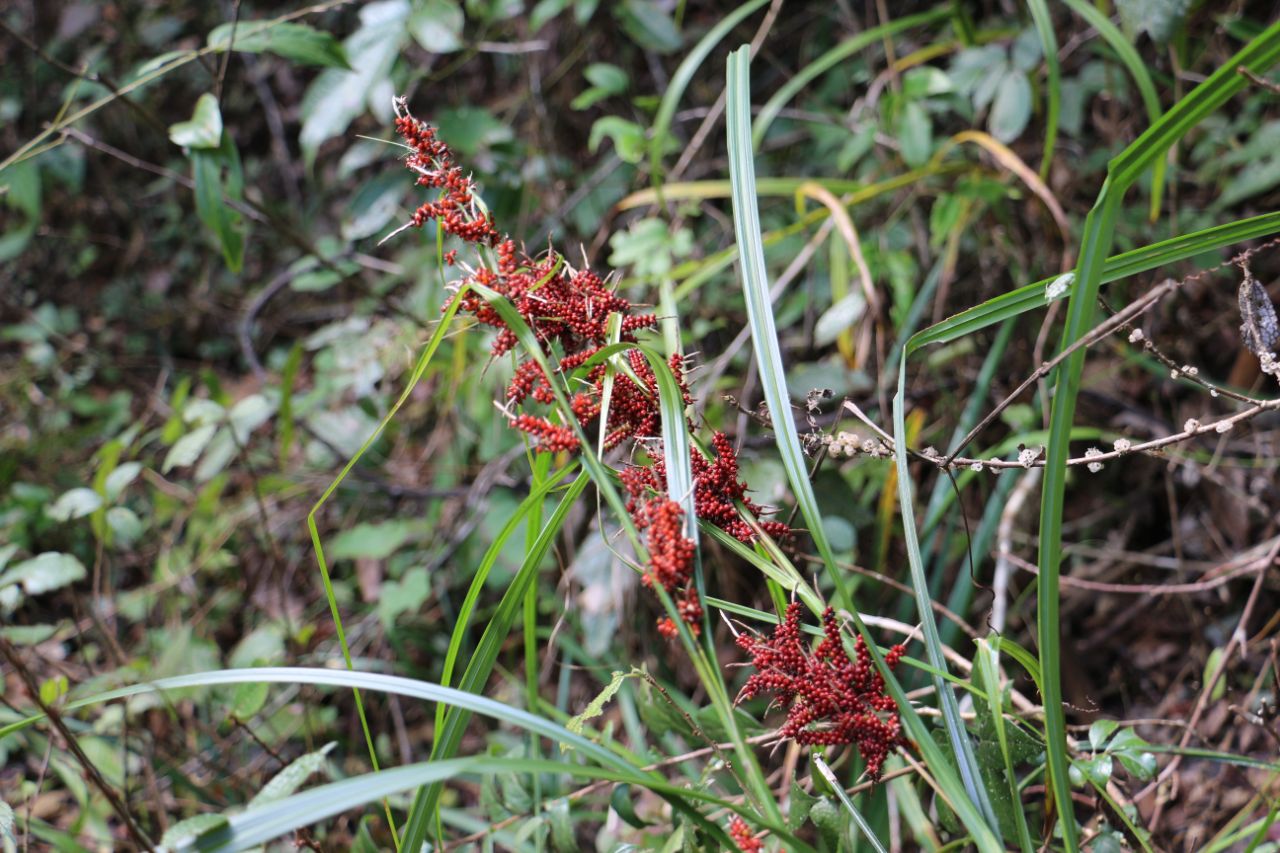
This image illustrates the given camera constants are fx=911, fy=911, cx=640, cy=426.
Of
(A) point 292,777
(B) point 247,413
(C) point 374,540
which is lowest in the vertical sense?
(C) point 374,540

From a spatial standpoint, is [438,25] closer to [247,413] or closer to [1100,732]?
[247,413]

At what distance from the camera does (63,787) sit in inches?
78.8

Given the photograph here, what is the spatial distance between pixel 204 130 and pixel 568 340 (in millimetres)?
912

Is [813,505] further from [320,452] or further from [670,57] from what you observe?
[670,57]

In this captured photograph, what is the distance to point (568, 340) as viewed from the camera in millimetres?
755

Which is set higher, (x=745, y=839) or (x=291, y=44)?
(x=291, y=44)

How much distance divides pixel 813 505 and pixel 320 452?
1.82 m

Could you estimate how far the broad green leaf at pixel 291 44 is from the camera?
1.39 metres

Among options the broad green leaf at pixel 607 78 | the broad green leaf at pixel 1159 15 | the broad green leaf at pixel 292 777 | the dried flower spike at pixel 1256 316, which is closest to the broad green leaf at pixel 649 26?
the broad green leaf at pixel 607 78

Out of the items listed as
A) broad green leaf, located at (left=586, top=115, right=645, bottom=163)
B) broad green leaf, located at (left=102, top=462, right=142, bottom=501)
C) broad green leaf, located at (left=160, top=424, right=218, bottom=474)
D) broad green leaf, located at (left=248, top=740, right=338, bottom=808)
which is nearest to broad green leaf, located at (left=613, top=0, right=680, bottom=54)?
broad green leaf, located at (left=586, top=115, right=645, bottom=163)

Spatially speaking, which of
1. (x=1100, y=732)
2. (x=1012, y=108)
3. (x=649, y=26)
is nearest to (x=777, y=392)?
(x=1100, y=732)

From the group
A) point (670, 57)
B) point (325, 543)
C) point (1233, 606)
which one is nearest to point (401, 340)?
point (325, 543)

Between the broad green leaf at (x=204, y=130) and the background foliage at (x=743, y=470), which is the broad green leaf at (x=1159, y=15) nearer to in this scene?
the background foliage at (x=743, y=470)

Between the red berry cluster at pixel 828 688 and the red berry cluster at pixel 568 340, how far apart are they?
0.27ft
